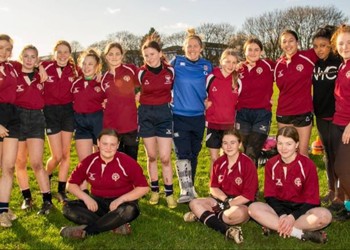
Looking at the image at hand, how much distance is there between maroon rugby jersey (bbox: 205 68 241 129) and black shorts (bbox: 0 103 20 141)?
122 inches

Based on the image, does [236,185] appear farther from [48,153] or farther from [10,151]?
[48,153]

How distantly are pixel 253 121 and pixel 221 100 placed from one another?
64cm

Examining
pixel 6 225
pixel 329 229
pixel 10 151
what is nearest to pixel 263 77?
pixel 329 229

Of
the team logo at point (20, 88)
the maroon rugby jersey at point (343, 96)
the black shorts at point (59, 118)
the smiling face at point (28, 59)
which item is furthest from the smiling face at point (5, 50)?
the maroon rugby jersey at point (343, 96)

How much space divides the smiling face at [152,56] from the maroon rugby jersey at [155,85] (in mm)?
123

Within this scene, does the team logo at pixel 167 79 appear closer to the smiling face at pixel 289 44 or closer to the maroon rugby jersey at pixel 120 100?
the maroon rugby jersey at pixel 120 100

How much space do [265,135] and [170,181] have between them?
5.89 feet

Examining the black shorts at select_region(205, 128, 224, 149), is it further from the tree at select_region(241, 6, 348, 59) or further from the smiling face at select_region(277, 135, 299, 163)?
the tree at select_region(241, 6, 348, 59)

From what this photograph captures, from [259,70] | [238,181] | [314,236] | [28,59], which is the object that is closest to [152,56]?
[259,70]

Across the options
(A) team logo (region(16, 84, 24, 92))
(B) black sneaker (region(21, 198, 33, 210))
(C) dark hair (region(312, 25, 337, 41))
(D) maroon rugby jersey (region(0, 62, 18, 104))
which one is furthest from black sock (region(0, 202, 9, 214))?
(C) dark hair (region(312, 25, 337, 41))

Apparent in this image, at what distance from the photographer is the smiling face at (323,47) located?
6497 millimetres

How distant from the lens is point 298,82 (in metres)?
6.70

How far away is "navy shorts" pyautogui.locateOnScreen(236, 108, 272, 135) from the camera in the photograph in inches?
267

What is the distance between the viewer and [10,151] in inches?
241
